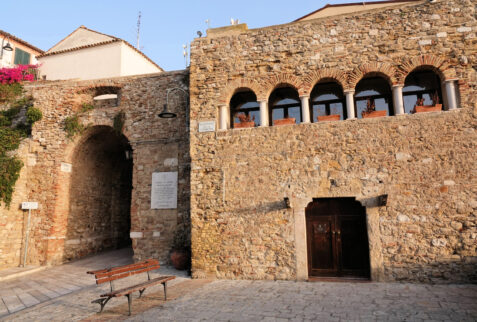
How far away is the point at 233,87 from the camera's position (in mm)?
7453

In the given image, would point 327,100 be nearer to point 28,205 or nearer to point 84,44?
point 28,205

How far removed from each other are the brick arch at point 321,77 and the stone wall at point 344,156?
24 mm

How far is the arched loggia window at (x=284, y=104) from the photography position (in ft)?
24.8

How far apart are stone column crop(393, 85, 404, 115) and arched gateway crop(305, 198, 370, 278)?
2.25 meters

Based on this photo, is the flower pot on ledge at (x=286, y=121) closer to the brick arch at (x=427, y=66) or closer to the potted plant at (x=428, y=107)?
the brick arch at (x=427, y=66)

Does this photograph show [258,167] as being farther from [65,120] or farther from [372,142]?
[65,120]

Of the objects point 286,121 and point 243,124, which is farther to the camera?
point 243,124

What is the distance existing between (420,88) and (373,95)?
1.04m

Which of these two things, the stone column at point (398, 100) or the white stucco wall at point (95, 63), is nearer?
the stone column at point (398, 100)

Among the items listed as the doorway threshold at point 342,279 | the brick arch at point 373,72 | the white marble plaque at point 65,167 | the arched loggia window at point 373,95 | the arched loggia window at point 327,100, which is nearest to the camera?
the doorway threshold at point 342,279

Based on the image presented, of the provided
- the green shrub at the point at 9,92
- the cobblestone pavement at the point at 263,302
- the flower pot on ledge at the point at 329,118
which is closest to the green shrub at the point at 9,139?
the green shrub at the point at 9,92

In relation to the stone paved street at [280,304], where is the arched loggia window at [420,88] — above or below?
above

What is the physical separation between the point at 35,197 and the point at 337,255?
9373 mm

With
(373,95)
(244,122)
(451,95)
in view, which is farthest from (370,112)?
(244,122)
